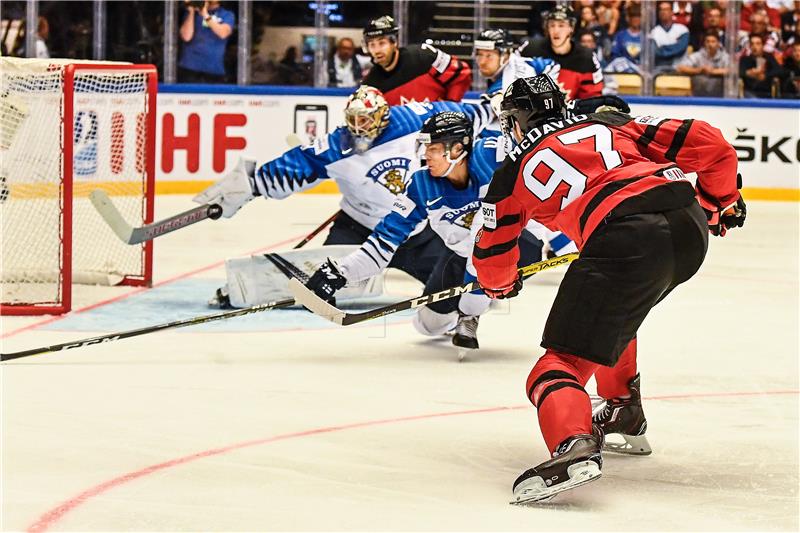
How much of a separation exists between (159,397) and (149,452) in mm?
655

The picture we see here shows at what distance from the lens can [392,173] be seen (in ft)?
18.5

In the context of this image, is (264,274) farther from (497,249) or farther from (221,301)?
(497,249)

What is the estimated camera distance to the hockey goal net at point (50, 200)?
220 inches

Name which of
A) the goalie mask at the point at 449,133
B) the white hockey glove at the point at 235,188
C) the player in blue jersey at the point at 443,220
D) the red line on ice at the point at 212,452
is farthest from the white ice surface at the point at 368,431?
the goalie mask at the point at 449,133

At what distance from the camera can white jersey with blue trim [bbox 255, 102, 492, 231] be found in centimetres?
561

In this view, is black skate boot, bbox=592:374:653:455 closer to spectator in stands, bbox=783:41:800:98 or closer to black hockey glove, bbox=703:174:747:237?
black hockey glove, bbox=703:174:747:237

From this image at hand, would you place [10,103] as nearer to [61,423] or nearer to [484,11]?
[61,423]

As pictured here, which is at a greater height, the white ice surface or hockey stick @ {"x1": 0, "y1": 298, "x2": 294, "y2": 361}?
hockey stick @ {"x1": 0, "y1": 298, "x2": 294, "y2": 361}

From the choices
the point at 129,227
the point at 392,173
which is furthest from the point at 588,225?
the point at 129,227

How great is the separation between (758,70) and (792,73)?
26 cm

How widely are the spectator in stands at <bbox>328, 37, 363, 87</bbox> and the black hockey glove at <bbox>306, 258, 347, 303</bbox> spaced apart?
5928 millimetres

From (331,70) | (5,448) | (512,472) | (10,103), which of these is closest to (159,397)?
(5,448)

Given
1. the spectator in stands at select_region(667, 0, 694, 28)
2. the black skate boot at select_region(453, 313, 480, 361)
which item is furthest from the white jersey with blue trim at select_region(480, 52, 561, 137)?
the spectator in stands at select_region(667, 0, 694, 28)

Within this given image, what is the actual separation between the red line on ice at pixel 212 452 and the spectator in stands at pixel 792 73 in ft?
21.2
